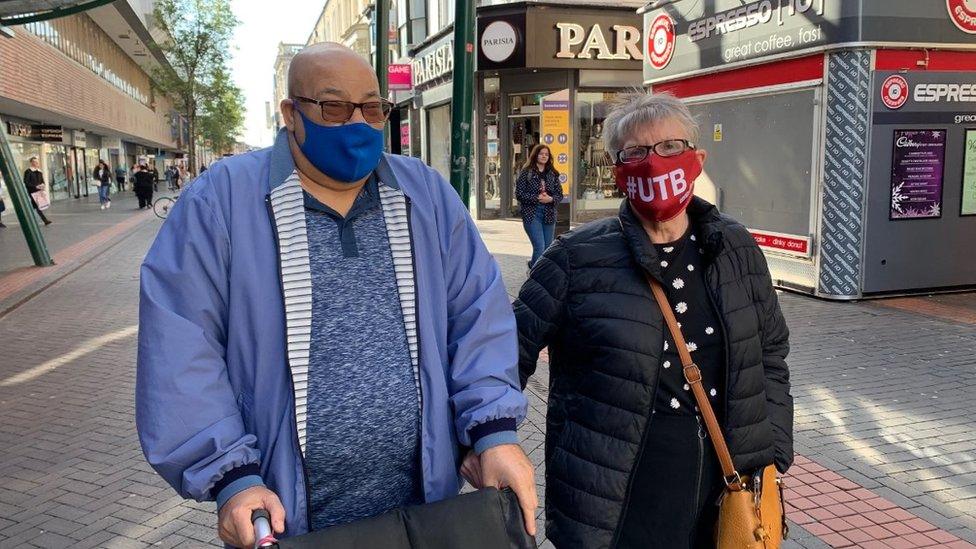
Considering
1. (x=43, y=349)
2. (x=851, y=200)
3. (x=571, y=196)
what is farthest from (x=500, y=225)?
(x=43, y=349)

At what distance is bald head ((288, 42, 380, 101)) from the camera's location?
1.82 m

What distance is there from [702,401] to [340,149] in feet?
3.73

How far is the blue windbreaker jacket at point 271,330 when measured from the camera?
160 cm

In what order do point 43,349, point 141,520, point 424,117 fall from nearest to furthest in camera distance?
point 141,520 < point 43,349 < point 424,117

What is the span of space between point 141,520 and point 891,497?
3783 millimetres

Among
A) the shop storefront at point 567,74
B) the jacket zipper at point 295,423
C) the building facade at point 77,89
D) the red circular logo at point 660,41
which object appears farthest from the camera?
the building facade at point 77,89

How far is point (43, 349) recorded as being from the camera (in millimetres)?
7852

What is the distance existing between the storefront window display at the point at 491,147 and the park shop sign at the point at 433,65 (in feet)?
A: 4.63

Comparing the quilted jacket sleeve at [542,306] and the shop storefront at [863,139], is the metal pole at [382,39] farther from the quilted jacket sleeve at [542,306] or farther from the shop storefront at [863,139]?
the quilted jacket sleeve at [542,306]

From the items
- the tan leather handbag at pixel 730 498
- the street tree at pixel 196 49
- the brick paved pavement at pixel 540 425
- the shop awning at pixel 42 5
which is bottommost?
the brick paved pavement at pixel 540 425

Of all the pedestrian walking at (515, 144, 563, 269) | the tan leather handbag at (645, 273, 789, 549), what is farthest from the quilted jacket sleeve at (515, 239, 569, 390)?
the pedestrian walking at (515, 144, 563, 269)

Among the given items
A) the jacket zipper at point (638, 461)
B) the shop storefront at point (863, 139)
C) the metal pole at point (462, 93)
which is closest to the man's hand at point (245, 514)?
the jacket zipper at point (638, 461)

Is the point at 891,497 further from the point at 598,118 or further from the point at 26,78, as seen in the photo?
the point at 26,78

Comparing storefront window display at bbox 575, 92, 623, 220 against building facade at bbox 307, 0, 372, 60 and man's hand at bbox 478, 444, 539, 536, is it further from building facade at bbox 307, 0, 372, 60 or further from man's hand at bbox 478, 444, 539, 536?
man's hand at bbox 478, 444, 539, 536
